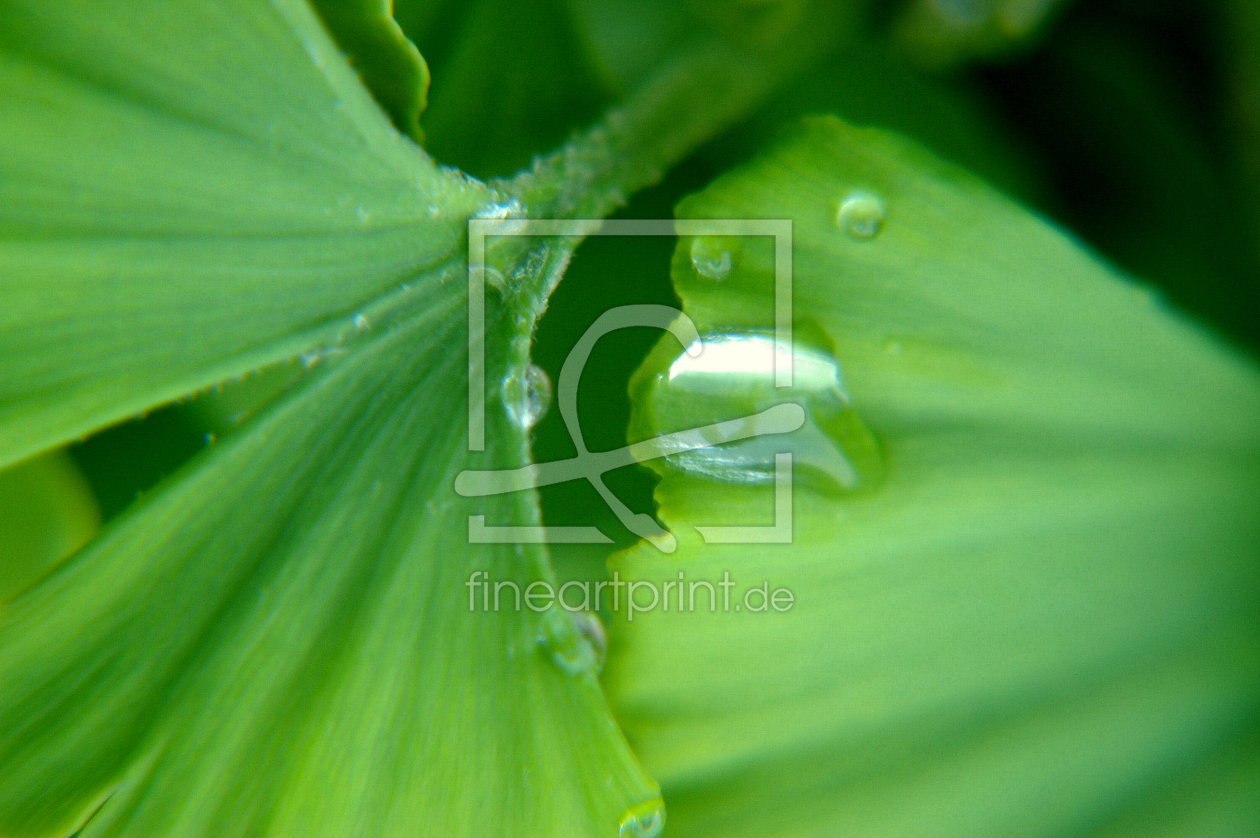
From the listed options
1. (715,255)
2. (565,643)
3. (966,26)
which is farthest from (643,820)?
(966,26)

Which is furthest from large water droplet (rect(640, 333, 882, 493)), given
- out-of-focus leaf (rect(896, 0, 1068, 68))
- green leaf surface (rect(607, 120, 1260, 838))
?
out-of-focus leaf (rect(896, 0, 1068, 68))

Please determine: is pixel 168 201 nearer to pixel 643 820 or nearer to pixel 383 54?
pixel 383 54

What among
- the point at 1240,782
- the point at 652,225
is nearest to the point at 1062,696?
the point at 1240,782

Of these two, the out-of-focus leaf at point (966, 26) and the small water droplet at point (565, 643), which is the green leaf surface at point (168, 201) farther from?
the out-of-focus leaf at point (966, 26)

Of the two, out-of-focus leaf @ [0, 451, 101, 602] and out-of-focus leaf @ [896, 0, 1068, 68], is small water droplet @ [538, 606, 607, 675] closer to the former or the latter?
out-of-focus leaf @ [0, 451, 101, 602]

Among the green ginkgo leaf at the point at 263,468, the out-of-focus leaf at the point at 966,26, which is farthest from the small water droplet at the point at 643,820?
the out-of-focus leaf at the point at 966,26
